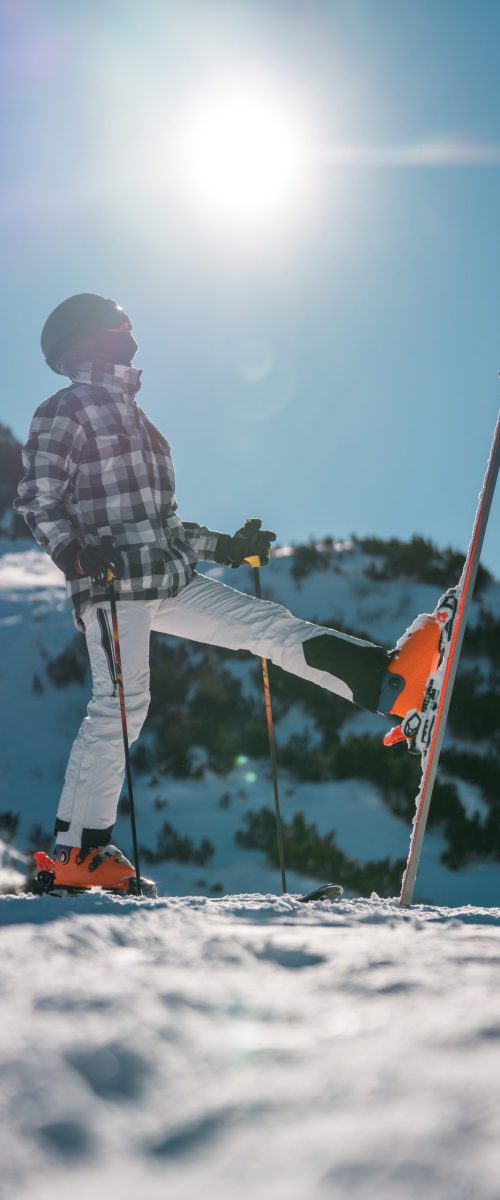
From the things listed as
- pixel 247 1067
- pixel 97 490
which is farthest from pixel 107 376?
pixel 247 1067

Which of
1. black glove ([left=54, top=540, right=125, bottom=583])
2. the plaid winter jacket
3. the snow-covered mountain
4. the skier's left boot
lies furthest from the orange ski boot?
the snow-covered mountain

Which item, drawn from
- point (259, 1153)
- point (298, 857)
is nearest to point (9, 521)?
point (298, 857)

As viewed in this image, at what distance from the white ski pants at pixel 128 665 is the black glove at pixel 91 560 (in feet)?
0.51

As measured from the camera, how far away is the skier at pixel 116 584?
8.64 feet

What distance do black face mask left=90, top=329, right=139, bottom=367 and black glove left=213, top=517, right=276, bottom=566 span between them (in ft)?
2.82

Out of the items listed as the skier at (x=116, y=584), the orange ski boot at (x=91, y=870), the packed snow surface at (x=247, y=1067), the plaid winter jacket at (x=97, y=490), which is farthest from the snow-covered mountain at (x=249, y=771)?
the packed snow surface at (x=247, y=1067)

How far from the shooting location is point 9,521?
51.1 ft

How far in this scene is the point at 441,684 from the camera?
2494 millimetres

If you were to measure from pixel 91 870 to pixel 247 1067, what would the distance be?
6.43 ft

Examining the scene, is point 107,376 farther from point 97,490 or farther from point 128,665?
point 128,665

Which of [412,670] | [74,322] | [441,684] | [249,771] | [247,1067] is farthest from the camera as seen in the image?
[249,771]

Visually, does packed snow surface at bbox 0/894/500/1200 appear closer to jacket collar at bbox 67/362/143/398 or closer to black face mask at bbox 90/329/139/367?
jacket collar at bbox 67/362/143/398

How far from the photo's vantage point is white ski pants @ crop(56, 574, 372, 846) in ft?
8.77

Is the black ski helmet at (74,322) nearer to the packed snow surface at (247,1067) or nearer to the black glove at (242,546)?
the black glove at (242,546)
